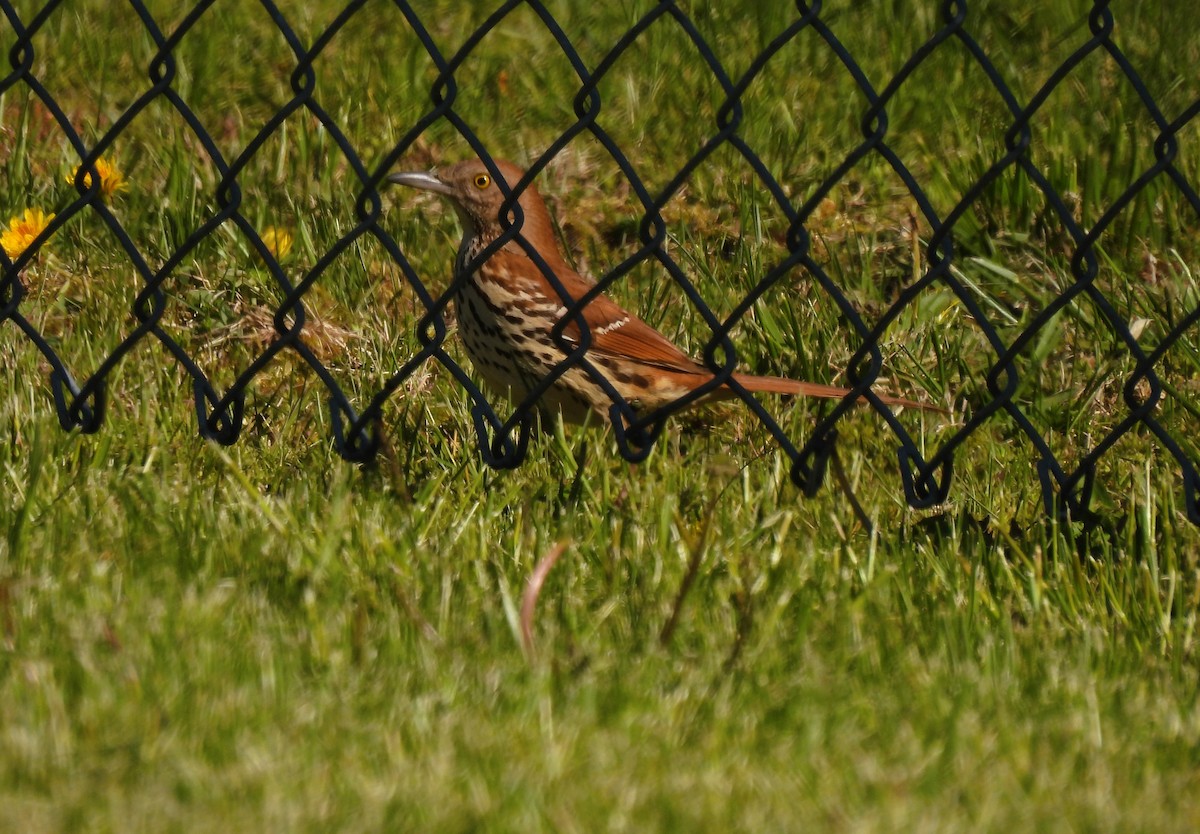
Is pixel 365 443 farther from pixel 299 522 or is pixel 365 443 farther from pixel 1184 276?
pixel 1184 276

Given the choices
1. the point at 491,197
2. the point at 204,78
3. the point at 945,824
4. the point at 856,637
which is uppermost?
the point at 204,78

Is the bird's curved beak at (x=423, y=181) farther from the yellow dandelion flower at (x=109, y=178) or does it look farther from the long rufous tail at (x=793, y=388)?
the long rufous tail at (x=793, y=388)

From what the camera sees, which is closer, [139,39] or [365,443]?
[365,443]

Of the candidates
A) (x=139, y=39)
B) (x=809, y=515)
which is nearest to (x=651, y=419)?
(x=809, y=515)

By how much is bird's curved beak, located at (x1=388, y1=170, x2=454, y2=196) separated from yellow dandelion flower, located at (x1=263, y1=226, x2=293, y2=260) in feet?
1.35

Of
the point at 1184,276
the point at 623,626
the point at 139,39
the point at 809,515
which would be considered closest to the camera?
the point at 623,626

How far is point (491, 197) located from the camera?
5.00 m

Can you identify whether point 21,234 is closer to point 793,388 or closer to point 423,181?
point 423,181

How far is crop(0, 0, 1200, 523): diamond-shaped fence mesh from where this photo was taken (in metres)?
3.79

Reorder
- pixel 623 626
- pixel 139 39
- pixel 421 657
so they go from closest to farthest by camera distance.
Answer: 1. pixel 421 657
2. pixel 623 626
3. pixel 139 39

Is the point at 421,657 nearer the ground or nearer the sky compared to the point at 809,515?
nearer the ground

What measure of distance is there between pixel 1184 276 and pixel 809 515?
5.70ft

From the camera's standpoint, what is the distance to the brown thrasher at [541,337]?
4.69 metres

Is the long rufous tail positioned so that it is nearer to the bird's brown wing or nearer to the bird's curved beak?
the bird's brown wing
